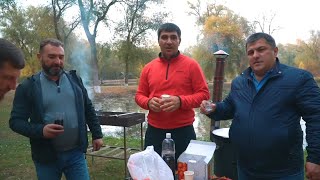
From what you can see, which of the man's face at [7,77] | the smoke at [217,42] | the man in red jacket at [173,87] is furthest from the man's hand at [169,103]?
the smoke at [217,42]

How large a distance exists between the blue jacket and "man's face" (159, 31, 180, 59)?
1038 millimetres

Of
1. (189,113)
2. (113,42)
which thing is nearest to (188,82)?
(189,113)

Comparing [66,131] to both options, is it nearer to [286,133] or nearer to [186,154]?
[186,154]

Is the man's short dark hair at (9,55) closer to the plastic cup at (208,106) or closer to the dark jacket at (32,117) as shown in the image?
the dark jacket at (32,117)

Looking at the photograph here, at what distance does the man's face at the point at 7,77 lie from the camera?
143 cm

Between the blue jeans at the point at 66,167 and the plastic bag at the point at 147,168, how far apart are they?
0.98m

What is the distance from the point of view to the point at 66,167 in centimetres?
289

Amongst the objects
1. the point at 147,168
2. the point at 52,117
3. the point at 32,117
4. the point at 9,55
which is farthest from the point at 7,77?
the point at 32,117

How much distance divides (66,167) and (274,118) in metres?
2.03

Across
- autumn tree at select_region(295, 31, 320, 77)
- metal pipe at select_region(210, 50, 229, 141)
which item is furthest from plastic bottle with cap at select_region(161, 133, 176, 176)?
autumn tree at select_region(295, 31, 320, 77)

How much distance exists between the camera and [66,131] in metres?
2.83

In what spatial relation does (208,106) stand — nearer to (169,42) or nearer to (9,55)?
(169,42)

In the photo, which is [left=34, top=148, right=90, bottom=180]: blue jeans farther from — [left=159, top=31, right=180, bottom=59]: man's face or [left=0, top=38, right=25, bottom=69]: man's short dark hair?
[left=0, top=38, right=25, bottom=69]: man's short dark hair

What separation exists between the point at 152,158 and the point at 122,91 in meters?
25.3
